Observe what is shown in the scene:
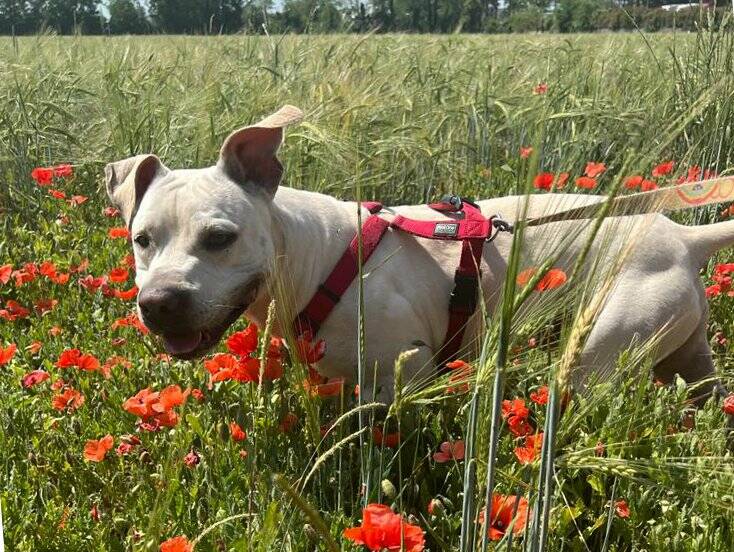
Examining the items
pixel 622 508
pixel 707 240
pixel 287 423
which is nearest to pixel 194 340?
pixel 287 423

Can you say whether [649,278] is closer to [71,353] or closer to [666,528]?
[666,528]

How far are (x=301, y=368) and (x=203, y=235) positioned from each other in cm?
97

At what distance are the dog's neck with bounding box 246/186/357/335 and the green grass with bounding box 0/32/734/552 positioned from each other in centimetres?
32

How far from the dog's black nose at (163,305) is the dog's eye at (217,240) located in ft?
0.75

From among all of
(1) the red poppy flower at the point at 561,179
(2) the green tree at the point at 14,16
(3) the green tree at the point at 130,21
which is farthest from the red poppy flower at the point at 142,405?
(3) the green tree at the point at 130,21

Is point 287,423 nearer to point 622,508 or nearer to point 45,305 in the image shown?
point 622,508

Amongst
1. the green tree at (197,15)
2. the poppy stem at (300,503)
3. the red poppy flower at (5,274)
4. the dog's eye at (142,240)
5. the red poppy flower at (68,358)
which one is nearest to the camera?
the poppy stem at (300,503)

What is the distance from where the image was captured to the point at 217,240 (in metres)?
2.80

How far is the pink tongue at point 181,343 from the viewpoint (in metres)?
2.74

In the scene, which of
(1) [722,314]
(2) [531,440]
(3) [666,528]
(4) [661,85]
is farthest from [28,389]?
(4) [661,85]

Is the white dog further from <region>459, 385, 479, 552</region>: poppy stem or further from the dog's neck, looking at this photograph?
<region>459, 385, 479, 552</region>: poppy stem

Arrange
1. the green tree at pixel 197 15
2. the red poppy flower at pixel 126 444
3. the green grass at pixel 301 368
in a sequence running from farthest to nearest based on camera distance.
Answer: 1. the green tree at pixel 197 15
2. the red poppy flower at pixel 126 444
3. the green grass at pixel 301 368

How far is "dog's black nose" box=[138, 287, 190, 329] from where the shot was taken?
259 centimetres

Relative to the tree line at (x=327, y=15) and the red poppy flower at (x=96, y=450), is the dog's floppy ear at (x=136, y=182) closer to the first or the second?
the red poppy flower at (x=96, y=450)
